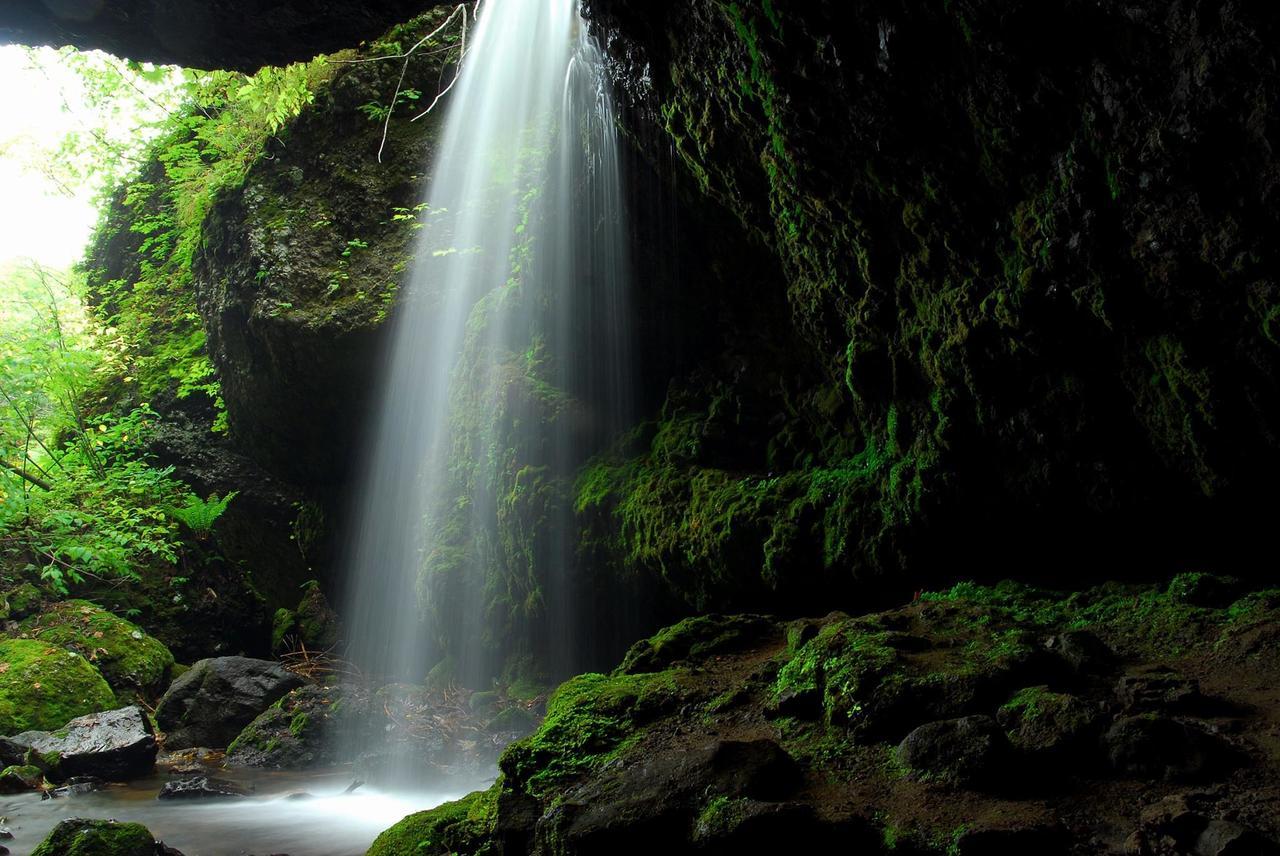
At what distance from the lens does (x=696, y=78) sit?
6324 millimetres

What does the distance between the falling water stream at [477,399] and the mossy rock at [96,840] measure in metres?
1.44

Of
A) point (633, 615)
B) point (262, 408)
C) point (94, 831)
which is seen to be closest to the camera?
point (94, 831)

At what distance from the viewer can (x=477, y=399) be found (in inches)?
407

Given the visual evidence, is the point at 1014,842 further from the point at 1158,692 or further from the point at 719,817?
the point at 1158,692

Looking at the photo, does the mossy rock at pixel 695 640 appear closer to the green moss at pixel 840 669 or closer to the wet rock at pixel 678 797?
the green moss at pixel 840 669

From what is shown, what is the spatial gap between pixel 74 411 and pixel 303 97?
7.07 meters

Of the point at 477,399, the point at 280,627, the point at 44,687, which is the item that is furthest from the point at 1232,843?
the point at 280,627

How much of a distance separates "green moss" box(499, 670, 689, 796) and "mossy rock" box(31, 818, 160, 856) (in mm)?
2852

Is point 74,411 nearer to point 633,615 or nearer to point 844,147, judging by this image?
point 633,615

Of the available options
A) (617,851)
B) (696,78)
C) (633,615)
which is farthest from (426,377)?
(617,851)

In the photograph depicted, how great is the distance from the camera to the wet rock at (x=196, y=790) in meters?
7.63

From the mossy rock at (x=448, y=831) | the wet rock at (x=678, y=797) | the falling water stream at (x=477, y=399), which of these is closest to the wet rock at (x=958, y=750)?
the wet rock at (x=678, y=797)

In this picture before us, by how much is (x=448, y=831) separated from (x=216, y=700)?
25.3 feet

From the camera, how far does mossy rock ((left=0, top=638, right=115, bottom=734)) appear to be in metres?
9.03
